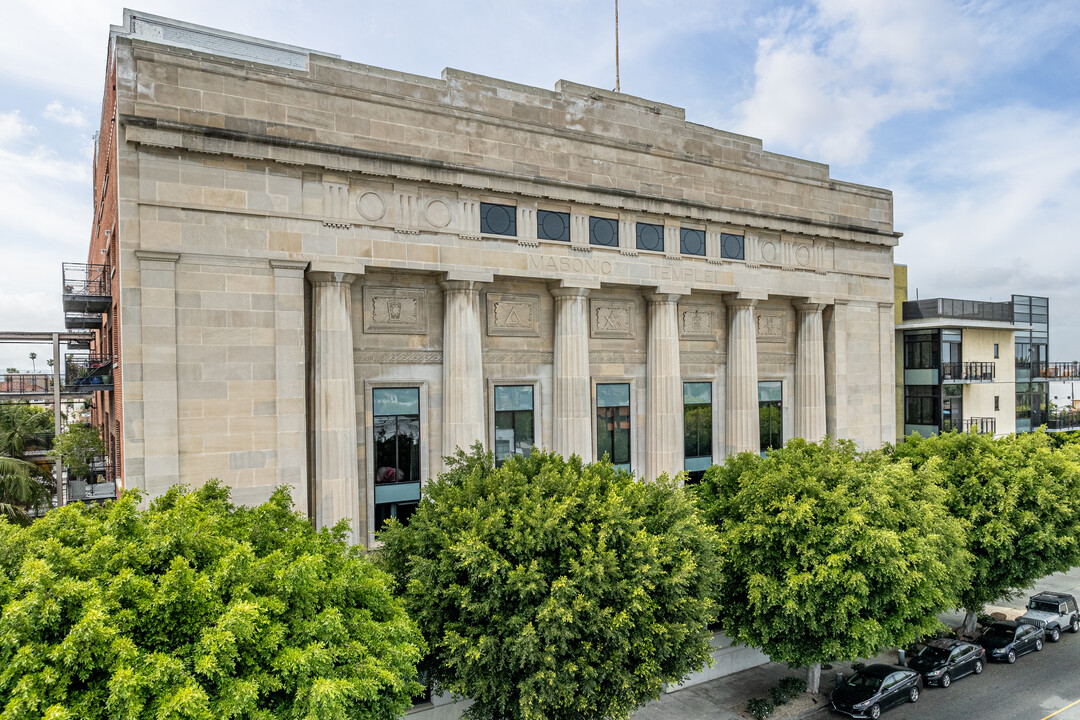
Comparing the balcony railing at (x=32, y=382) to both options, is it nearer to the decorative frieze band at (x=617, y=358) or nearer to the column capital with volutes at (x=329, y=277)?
the column capital with volutes at (x=329, y=277)

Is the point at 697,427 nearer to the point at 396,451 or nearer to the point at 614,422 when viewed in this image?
the point at 614,422

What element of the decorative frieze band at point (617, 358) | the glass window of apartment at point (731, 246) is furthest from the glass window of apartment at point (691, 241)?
the decorative frieze band at point (617, 358)

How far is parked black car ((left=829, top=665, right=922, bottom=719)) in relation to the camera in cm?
1941

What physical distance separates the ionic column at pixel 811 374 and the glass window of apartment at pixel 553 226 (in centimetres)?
1316

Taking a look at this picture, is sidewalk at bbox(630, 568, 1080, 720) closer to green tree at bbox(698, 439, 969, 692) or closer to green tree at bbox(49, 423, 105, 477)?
green tree at bbox(698, 439, 969, 692)

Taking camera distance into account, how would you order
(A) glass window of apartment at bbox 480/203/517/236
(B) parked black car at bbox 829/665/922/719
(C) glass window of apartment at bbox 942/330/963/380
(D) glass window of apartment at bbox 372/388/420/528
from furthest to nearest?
(C) glass window of apartment at bbox 942/330/963/380 → (A) glass window of apartment at bbox 480/203/517/236 → (D) glass window of apartment at bbox 372/388/420/528 → (B) parked black car at bbox 829/665/922/719

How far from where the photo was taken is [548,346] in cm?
2512

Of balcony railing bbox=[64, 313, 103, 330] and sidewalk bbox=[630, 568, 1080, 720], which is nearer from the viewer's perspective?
sidewalk bbox=[630, 568, 1080, 720]

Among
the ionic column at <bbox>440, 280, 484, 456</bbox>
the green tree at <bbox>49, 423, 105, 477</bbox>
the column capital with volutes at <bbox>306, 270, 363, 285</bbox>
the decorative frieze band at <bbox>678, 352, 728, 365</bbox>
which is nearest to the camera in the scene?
the column capital with volutes at <bbox>306, 270, 363, 285</bbox>

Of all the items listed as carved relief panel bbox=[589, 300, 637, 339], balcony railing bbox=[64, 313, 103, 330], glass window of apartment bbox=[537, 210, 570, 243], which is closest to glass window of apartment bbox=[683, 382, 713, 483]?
carved relief panel bbox=[589, 300, 637, 339]

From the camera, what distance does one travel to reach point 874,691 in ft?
64.7

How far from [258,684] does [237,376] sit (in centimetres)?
1208

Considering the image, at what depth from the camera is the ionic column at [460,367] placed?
2247 cm

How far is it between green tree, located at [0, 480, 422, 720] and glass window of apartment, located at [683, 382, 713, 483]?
60.9 ft
